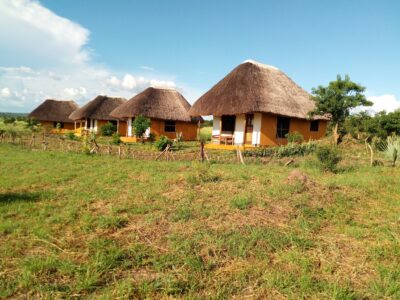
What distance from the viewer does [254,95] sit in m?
15.7

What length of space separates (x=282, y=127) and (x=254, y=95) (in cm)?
271

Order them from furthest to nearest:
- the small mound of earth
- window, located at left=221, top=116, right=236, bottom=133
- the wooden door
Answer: window, located at left=221, top=116, right=236, bottom=133 < the wooden door < the small mound of earth

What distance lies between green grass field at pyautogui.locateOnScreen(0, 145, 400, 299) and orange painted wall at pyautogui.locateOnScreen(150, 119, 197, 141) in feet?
47.7

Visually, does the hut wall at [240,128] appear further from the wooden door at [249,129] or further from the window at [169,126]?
the window at [169,126]

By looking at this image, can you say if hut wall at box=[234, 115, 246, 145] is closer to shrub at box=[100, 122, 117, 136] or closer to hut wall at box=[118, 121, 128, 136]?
shrub at box=[100, 122, 117, 136]

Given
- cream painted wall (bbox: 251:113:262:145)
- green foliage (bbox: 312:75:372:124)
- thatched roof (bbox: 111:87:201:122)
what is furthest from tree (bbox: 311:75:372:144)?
thatched roof (bbox: 111:87:201:122)

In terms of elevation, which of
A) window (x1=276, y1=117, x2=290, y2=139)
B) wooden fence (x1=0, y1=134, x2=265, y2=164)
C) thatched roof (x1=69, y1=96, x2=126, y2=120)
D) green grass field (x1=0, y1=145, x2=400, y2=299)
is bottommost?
green grass field (x1=0, y1=145, x2=400, y2=299)

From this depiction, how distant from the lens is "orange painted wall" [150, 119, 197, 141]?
21484 millimetres

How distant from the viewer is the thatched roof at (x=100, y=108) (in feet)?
90.7

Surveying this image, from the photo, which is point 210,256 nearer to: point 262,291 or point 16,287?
point 262,291

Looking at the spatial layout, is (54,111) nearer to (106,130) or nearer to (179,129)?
(106,130)

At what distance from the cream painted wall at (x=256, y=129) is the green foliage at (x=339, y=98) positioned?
9.39 ft

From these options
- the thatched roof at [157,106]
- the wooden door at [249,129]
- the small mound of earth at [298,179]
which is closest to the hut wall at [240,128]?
the wooden door at [249,129]

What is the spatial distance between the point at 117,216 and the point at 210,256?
1812 mm
